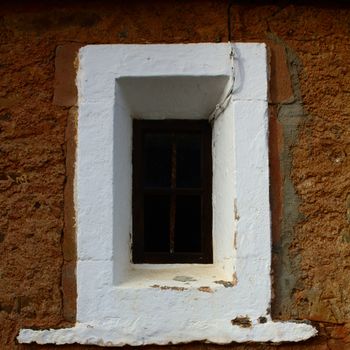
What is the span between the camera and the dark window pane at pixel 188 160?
98.6 inches

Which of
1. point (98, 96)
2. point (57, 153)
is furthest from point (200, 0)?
point (57, 153)

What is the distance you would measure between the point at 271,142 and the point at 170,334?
3.04 feet

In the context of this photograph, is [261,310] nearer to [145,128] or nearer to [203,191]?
[203,191]

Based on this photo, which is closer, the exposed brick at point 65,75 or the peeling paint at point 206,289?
the peeling paint at point 206,289

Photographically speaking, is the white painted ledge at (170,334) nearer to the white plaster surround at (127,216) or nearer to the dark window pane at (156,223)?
the white plaster surround at (127,216)

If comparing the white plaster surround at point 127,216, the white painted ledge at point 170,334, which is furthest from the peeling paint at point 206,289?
the white painted ledge at point 170,334

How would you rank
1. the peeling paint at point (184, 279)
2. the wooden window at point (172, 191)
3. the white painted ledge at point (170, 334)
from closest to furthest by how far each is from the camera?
the white painted ledge at point (170, 334) → the peeling paint at point (184, 279) → the wooden window at point (172, 191)

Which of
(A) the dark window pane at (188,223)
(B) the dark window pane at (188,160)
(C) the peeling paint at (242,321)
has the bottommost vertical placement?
(C) the peeling paint at (242,321)

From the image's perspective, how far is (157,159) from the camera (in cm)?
252

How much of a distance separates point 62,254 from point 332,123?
1306mm

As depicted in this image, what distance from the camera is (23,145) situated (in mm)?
2195

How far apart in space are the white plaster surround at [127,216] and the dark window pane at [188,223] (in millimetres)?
183

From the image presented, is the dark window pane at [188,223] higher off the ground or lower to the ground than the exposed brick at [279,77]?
lower

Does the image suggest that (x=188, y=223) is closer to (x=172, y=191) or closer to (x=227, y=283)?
(x=172, y=191)
